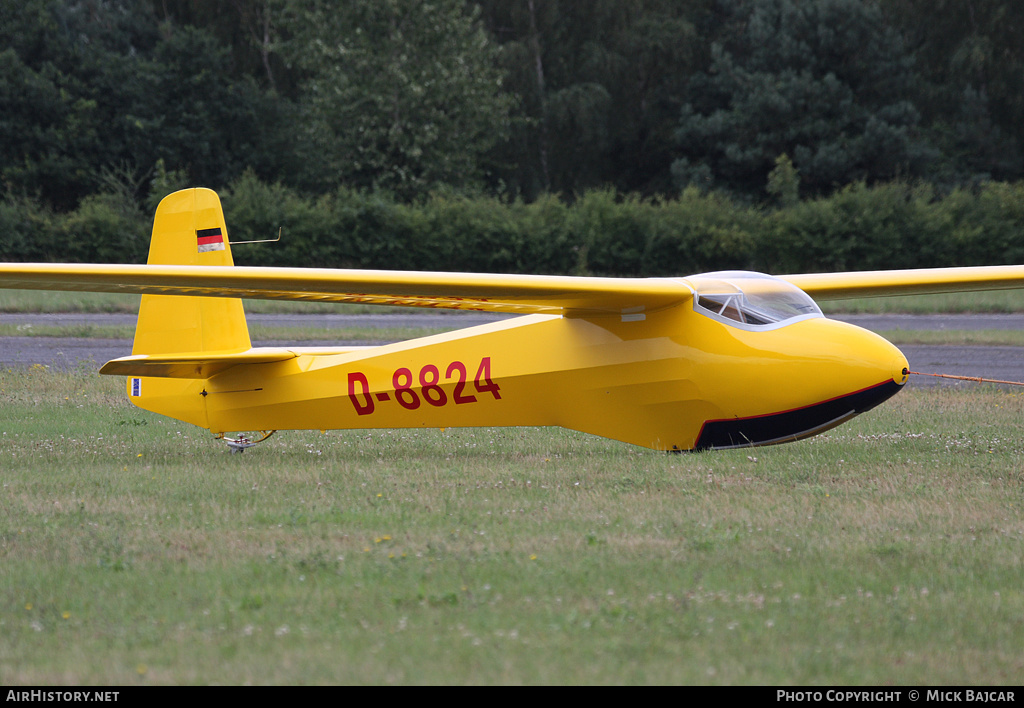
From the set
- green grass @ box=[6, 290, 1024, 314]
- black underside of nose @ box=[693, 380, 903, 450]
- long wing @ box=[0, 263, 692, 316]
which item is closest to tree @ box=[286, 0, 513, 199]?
green grass @ box=[6, 290, 1024, 314]

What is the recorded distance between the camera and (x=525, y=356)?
34.2 feet

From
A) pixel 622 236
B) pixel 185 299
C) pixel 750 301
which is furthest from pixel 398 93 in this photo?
pixel 750 301

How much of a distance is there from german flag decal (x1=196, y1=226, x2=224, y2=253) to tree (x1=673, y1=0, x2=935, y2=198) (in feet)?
134

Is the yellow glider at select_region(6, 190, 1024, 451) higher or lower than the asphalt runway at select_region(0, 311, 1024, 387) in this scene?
higher

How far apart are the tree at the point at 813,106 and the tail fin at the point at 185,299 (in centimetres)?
4092

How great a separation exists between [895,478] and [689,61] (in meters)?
49.7

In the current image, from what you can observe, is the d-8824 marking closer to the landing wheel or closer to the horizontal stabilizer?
the horizontal stabilizer

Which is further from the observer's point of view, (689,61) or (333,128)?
(689,61)

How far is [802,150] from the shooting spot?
47.6 m

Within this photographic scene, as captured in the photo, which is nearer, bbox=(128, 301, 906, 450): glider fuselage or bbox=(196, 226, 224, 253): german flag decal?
bbox=(128, 301, 906, 450): glider fuselage

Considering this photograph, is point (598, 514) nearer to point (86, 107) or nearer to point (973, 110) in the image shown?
point (86, 107)

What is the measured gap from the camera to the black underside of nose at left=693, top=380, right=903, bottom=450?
370 inches

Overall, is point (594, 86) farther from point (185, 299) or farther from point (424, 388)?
point (424, 388)
